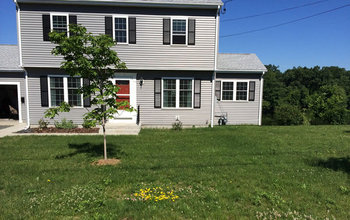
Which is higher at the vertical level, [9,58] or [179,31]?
[179,31]

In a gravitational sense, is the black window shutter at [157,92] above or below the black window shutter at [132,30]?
below

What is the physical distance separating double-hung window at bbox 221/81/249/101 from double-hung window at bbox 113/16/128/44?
6154mm

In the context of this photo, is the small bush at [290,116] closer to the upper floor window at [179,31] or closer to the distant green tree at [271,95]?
the upper floor window at [179,31]

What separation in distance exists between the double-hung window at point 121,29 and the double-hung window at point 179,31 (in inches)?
93.3

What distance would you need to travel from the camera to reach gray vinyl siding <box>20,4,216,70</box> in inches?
397

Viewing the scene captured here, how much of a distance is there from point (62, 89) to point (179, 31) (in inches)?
264

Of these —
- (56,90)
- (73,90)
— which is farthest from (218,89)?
(56,90)

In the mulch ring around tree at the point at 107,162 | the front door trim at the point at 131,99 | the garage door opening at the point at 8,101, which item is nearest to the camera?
the mulch ring around tree at the point at 107,162

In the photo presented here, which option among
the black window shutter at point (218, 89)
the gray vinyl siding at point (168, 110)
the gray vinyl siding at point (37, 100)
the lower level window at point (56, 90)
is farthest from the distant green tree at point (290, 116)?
the lower level window at point (56, 90)

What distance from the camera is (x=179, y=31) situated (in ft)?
34.7

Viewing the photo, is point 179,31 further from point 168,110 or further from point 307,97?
point 307,97

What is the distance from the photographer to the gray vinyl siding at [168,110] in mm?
10992

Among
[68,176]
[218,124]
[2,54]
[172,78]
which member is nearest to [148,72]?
[172,78]

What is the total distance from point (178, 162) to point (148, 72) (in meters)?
6.48
